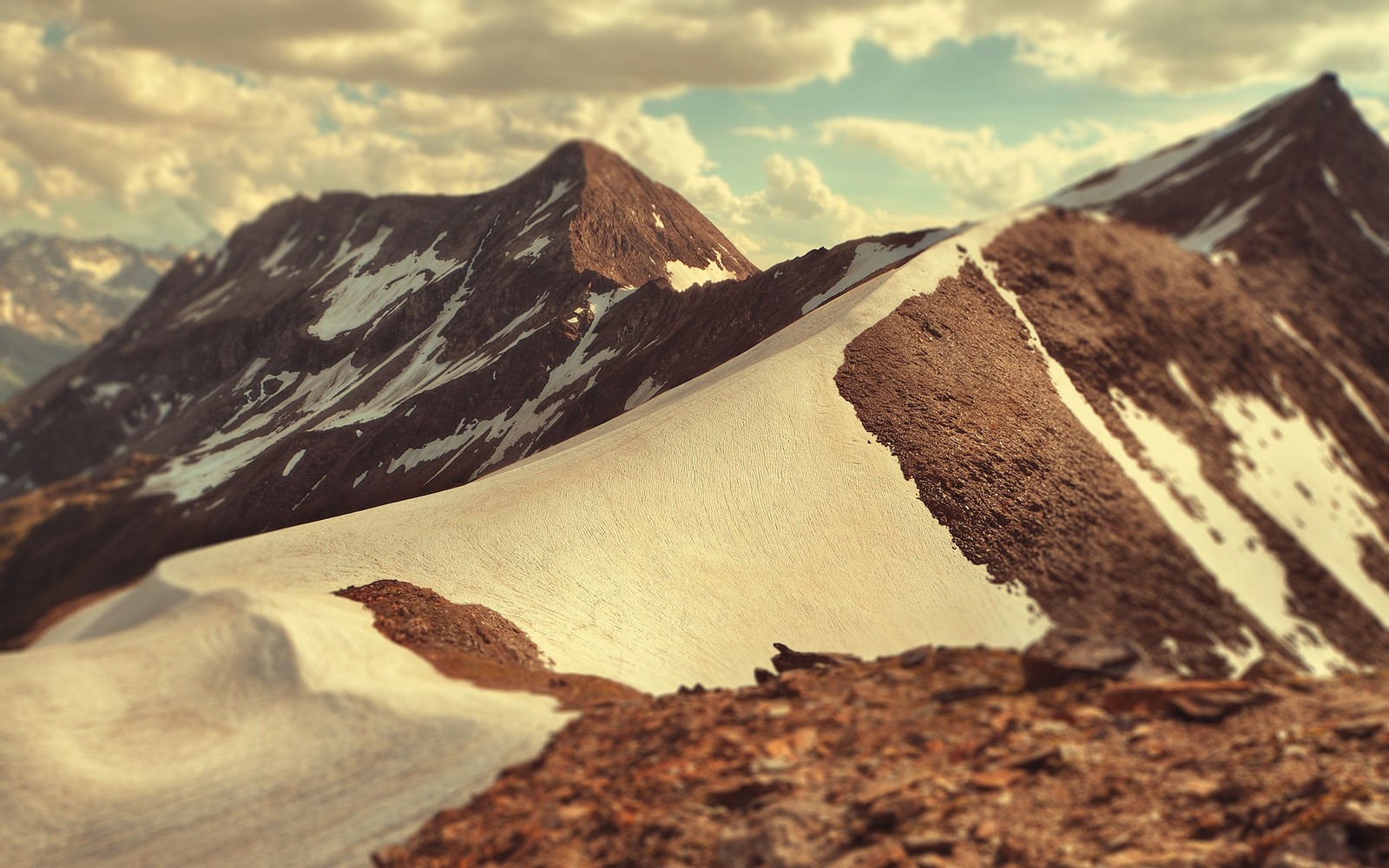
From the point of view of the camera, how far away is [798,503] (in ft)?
135

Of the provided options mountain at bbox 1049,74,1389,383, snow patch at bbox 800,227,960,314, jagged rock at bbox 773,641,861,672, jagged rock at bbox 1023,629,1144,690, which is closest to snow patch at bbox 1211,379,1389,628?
mountain at bbox 1049,74,1389,383

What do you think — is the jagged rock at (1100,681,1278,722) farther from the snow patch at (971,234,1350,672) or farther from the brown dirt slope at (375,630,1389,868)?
the snow patch at (971,234,1350,672)

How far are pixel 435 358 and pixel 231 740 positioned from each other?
11977 cm

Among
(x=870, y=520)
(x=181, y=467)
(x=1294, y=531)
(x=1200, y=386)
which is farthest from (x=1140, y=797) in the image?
(x=181, y=467)

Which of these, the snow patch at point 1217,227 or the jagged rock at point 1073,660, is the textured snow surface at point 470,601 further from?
the snow patch at point 1217,227

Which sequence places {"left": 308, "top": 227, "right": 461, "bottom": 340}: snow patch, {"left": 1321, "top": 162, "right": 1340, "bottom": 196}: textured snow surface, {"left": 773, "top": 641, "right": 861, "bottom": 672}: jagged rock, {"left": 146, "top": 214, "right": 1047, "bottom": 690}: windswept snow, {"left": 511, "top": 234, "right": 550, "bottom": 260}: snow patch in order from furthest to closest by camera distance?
{"left": 308, "top": 227, "right": 461, "bottom": 340}: snow patch
{"left": 511, "top": 234, "right": 550, "bottom": 260}: snow patch
{"left": 1321, "top": 162, "right": 1340, "bottom": 196}: textured snow surface
{"left": 146, "top": 214, "right": 1047, "bottom": 690}: windswept snow
{"left": 773, "top": 641, "right": 861, "bottom": 672}: jagged rock

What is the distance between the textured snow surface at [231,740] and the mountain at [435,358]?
188 ft

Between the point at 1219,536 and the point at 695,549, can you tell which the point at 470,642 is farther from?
the point at 1219,536

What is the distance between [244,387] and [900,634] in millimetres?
147043

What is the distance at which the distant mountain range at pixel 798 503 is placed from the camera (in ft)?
63.5

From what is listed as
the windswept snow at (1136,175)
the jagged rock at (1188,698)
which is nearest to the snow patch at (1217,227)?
the windswept snow at (1136,175)

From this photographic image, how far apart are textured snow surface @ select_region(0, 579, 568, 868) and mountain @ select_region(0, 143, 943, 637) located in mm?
57220

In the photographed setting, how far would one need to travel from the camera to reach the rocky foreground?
12234 millimetres

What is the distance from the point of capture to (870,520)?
4138 centimetres
